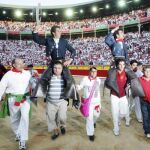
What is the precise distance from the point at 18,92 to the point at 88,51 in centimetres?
2925

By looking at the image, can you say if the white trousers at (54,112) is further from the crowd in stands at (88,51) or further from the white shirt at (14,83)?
the crowd in stands at (88,51)

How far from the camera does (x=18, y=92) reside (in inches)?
200

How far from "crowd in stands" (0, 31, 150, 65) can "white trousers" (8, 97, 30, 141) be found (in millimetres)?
18236

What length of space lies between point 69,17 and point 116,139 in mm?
45802

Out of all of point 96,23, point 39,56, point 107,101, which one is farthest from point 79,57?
point 107,101

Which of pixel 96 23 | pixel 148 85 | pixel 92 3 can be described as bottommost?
pixel 148 85

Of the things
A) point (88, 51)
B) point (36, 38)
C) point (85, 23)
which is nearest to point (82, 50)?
point (88, 51)

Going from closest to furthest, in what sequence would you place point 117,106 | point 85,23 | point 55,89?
point 55,89 < point 117,106 < point 85,23

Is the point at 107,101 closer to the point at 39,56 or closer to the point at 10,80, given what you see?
the point at 10,80

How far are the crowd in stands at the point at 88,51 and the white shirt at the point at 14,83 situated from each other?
1829 cm

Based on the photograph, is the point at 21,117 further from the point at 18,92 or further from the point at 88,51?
the point at 88,51

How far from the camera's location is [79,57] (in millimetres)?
32812

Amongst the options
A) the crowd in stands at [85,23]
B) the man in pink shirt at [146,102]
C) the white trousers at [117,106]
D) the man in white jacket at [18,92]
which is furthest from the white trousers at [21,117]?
the crowd in stands at [85,23]

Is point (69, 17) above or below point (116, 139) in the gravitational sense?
above
